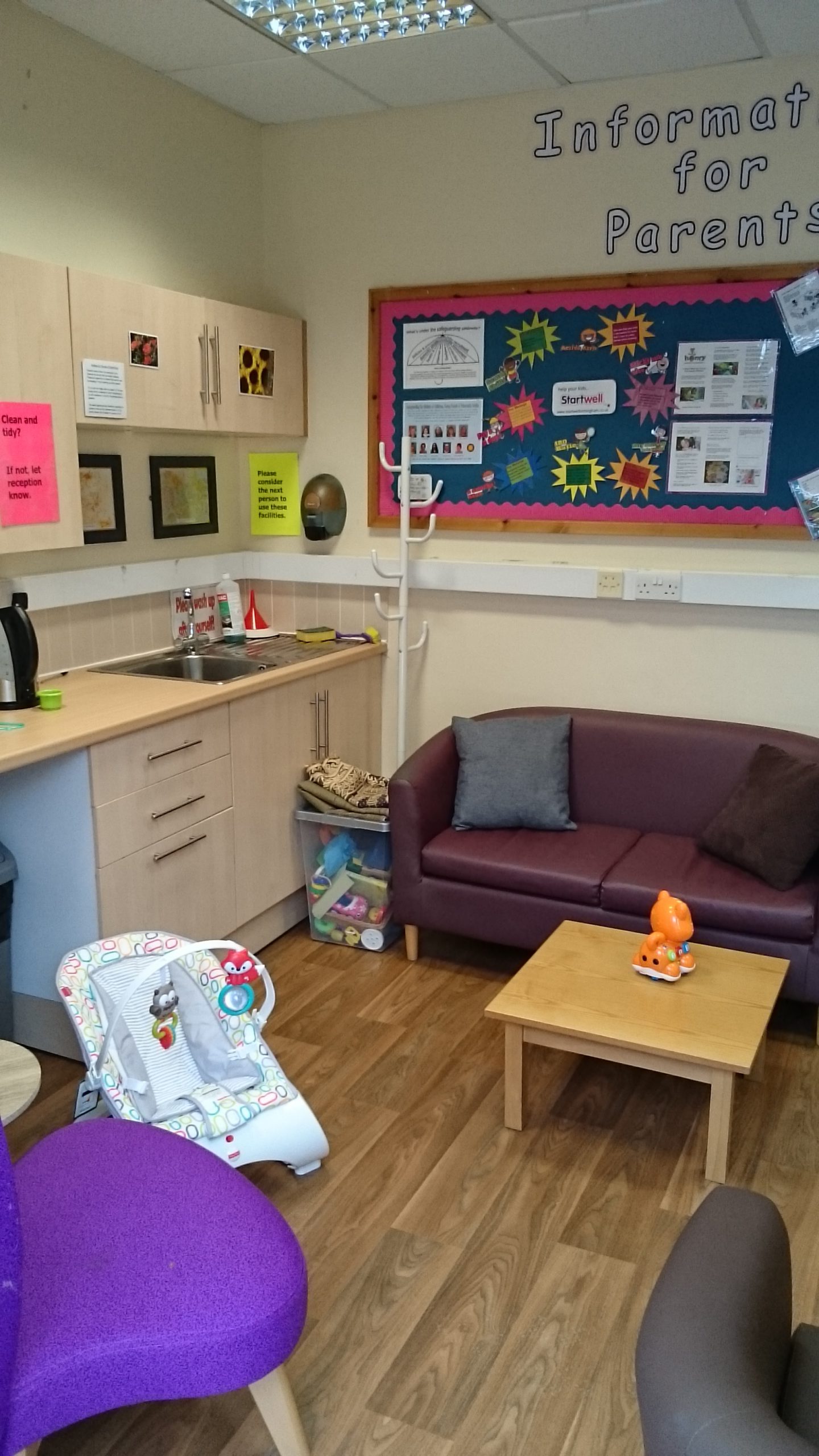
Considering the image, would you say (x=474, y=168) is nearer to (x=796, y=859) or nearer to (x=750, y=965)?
(x=796, y=859)

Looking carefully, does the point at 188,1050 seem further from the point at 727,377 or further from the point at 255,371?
the point at 727,377

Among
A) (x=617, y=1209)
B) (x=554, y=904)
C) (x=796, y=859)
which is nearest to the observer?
(x=617, y=1209)

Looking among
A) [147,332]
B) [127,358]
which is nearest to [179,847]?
[127,358]

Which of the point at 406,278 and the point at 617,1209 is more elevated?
the point at 406,278

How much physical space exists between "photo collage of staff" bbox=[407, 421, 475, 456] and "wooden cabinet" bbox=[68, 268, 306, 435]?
1.51 feet

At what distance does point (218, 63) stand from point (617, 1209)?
3.35m

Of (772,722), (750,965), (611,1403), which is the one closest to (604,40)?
(772,722)

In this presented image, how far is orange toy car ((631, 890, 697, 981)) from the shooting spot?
108 inches

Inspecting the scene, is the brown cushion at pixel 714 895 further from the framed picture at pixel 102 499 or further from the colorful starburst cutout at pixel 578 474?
the framed picture at pixel 102 499

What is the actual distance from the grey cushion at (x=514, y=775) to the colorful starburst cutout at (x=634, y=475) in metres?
0.78

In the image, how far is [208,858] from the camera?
10.8 ft

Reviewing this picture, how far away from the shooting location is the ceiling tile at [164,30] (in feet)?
9.93

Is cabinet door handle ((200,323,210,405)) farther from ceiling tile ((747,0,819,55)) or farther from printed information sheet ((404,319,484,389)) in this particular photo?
ceiling tile ((747,0,819,55))

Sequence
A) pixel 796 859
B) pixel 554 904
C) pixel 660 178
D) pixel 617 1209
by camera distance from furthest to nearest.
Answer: pixel 660 178 → pixel 554 904 → pixel 796 859 → pixel 617 1209
